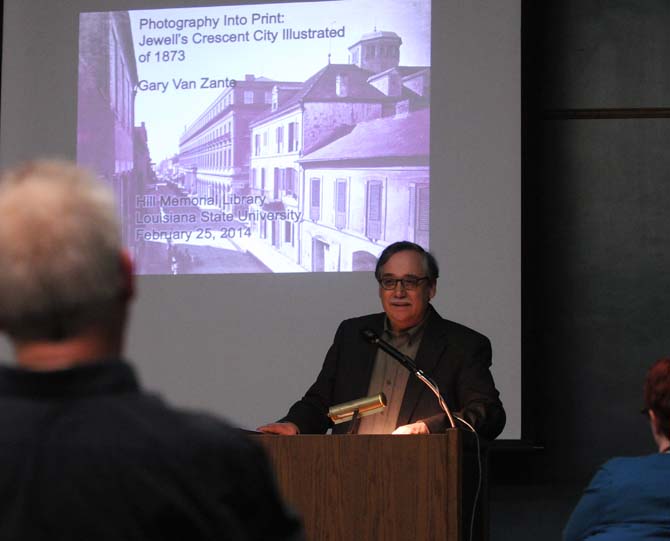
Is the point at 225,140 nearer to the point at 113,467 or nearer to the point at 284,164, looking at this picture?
the point at 284,164

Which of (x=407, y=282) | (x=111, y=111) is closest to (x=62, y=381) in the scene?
(x=407, y=282)

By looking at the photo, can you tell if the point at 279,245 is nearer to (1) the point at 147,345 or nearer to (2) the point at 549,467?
(1) the point at 147,345

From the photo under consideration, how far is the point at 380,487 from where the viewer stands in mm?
3039

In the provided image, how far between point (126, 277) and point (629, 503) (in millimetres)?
1630

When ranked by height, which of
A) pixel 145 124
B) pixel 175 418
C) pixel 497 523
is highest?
pixel 145 124

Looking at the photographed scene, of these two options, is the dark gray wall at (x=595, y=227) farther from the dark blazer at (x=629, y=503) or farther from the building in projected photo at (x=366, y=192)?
the dark blazer at (x=629, y=503)

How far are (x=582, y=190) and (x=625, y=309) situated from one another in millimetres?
725

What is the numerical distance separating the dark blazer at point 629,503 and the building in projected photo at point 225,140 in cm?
416

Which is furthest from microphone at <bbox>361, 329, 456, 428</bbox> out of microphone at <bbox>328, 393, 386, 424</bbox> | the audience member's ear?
the audience member's ear

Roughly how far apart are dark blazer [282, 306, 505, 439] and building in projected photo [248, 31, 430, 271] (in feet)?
6.83

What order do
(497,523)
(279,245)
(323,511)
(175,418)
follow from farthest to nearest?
(279,245) < (497,523) < (323,511) < (175,418)

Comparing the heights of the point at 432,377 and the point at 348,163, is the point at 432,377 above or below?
below

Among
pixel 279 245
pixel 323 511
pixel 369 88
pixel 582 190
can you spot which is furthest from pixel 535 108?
pixel 323 511

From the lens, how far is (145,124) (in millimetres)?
6465
